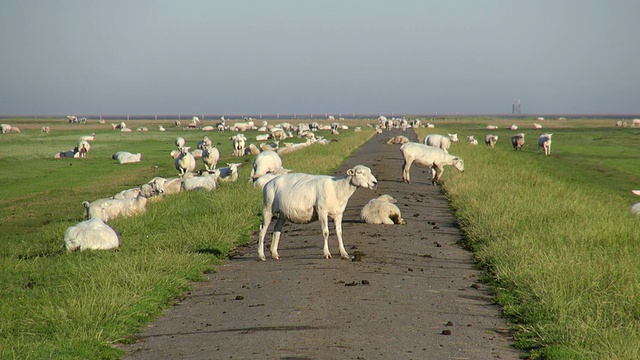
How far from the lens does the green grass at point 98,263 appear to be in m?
8.67

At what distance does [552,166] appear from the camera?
4053cm

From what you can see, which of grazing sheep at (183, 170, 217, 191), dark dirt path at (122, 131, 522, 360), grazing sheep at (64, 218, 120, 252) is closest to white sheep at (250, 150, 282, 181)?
grazing sheep at (183, 170, 217, 191)

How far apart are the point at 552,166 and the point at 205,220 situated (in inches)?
1106

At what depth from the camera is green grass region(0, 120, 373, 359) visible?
867 centimetres

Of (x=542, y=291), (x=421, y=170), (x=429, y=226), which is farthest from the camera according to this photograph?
(x=421, y=170)

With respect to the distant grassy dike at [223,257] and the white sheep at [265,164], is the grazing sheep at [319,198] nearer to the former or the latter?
the distant grassy dike at [223,257]

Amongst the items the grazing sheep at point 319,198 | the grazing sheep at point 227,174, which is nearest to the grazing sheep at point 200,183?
the grazing sheep at point 227,174

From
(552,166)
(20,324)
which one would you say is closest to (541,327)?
(20,324)

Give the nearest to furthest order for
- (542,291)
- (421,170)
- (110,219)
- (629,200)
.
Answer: (542,291) → (110,219) → (629,200) → (421,170)

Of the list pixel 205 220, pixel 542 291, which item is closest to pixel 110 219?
pixel 205 220

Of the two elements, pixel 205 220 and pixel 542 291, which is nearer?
pixel 542 291

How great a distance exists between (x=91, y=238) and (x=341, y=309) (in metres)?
7.13

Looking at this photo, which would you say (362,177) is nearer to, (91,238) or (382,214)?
(382,214)

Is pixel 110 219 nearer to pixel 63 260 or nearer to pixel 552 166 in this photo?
pixel 63 260
